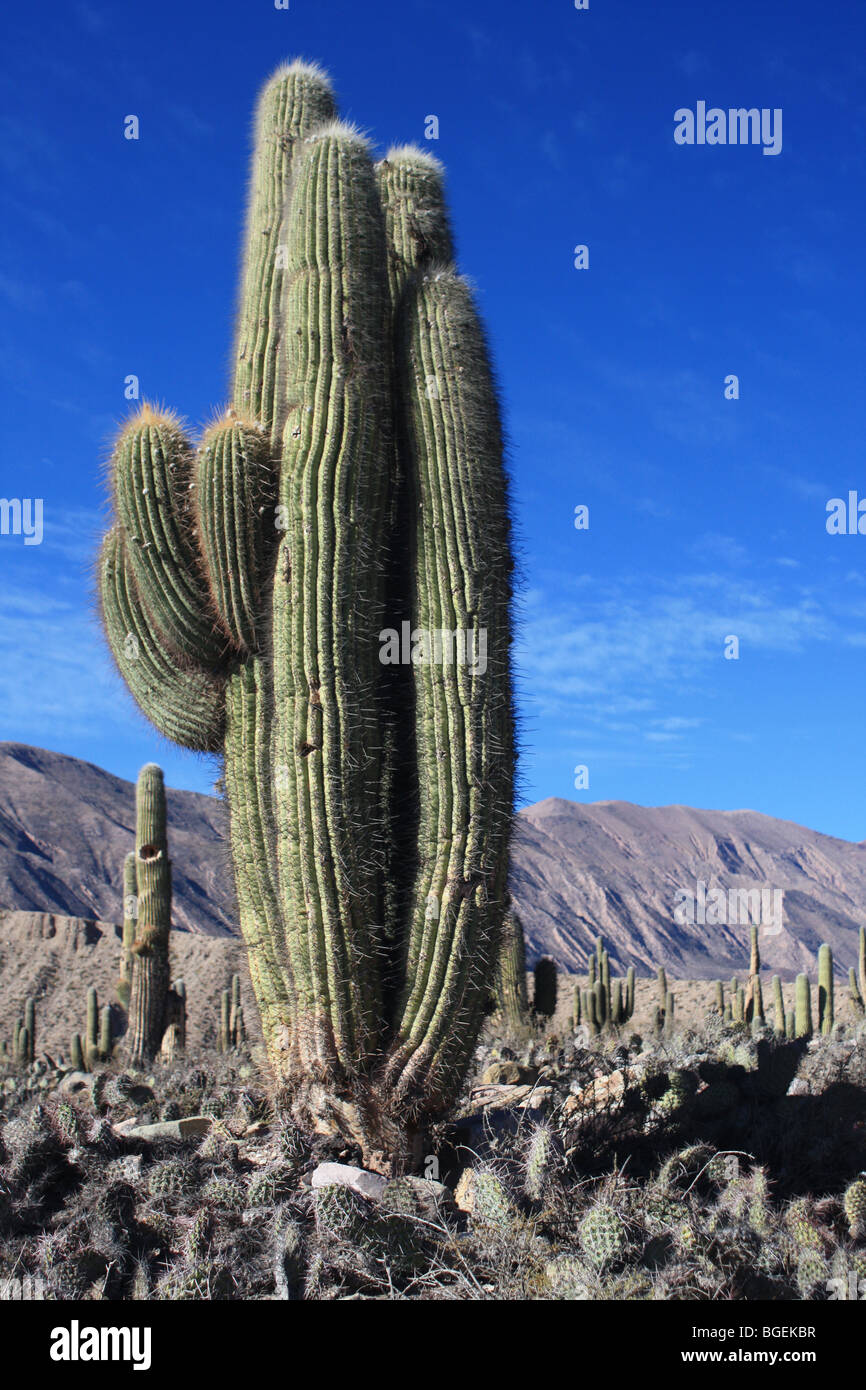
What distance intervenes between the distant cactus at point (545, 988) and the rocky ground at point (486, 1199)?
17.4 feet

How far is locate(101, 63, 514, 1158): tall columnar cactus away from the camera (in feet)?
19.1

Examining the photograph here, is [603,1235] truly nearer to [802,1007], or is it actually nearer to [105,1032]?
[802,1007]

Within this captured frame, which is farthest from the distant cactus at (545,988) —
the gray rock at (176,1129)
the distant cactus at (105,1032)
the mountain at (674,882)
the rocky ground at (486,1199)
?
the mountain at (674,882)

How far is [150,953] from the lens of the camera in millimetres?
14016

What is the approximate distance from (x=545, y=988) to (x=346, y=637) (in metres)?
7.85

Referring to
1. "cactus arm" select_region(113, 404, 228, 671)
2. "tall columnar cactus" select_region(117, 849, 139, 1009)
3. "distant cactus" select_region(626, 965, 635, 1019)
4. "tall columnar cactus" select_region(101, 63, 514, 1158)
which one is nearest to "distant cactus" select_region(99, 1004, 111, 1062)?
"tall columnar cactus" select_region(117, 849, 139, 1009)

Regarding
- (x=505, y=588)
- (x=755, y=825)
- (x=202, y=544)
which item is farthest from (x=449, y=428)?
(x=755, y=825)

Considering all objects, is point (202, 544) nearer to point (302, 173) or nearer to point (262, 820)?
point (262, 820)

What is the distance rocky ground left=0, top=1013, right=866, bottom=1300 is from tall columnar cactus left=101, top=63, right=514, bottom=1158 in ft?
1.97

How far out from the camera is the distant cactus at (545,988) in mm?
12664

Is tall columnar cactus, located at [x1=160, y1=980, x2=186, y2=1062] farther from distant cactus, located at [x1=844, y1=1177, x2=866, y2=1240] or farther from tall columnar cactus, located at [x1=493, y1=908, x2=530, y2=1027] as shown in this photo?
distant cactus, located at [x1=844, y1=1177, x2=866, y2=1240]

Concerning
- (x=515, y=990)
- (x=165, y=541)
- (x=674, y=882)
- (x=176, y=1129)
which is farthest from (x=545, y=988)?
(x=674, y=882)

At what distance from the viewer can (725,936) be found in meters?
94.7

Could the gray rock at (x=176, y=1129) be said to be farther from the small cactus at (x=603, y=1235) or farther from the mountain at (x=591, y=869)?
the mountain at (x=591, y=869)
